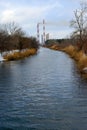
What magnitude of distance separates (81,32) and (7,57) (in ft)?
51.2

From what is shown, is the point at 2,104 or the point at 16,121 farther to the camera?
the point at 2,104

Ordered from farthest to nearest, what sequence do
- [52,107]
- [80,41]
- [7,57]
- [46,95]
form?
[80,41]
[7,57]
[46,95]
[52,107]

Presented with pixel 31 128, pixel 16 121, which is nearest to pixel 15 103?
pixel 16 121

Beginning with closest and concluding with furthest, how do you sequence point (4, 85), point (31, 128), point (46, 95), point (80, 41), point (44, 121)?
point (31, 128), point (44, 121), point (46, 95), point (4, 85), point (80, 41)

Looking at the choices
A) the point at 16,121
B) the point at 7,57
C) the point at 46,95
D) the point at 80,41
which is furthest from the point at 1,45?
the point at 16,121

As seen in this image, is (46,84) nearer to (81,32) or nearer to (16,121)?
(16,121)

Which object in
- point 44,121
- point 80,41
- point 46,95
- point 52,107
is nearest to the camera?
point 44,121

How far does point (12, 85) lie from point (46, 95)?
451cm

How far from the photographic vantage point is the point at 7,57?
172 ft

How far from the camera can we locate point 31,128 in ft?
38.1

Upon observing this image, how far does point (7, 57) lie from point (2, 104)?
3691cm

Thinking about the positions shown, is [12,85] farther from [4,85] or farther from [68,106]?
[68,106]

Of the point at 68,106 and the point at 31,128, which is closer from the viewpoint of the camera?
the point at 31,128

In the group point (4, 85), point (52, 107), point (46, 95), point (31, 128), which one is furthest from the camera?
point (4, 85)
